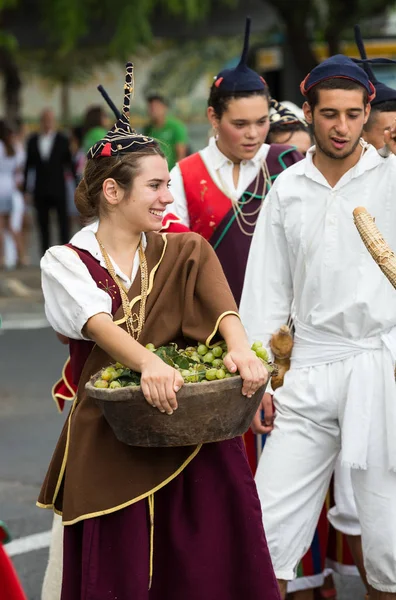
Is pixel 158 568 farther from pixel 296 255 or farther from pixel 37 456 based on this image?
pixel 37 456

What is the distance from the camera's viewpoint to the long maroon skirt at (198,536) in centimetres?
374

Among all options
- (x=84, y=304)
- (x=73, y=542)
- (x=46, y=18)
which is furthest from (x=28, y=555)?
(x=46, y=18)

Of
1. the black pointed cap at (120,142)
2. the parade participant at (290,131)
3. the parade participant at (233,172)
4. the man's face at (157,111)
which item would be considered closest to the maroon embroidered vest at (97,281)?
the black pointed cap at (120,142)

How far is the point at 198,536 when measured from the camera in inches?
150

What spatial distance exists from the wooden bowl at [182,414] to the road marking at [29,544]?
268cm

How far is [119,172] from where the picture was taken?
3.90m

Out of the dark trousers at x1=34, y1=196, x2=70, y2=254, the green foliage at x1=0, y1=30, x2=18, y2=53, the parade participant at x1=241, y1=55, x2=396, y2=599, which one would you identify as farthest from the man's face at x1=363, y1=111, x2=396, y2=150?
the green foliage at x1=0, y1=30, x2=18, y2=53

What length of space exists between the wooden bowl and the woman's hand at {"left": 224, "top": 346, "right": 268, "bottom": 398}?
23mm

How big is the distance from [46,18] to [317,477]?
17031mm

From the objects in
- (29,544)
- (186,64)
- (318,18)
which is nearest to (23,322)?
(29,544)

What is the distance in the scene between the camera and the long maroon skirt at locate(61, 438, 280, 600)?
374cm

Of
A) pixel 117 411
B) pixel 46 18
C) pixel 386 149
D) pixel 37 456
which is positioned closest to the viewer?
pixel 117 411

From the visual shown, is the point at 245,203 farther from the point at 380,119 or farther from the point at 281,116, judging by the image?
the point at 281,116

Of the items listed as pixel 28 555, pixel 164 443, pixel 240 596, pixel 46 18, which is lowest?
pixel 28 555
